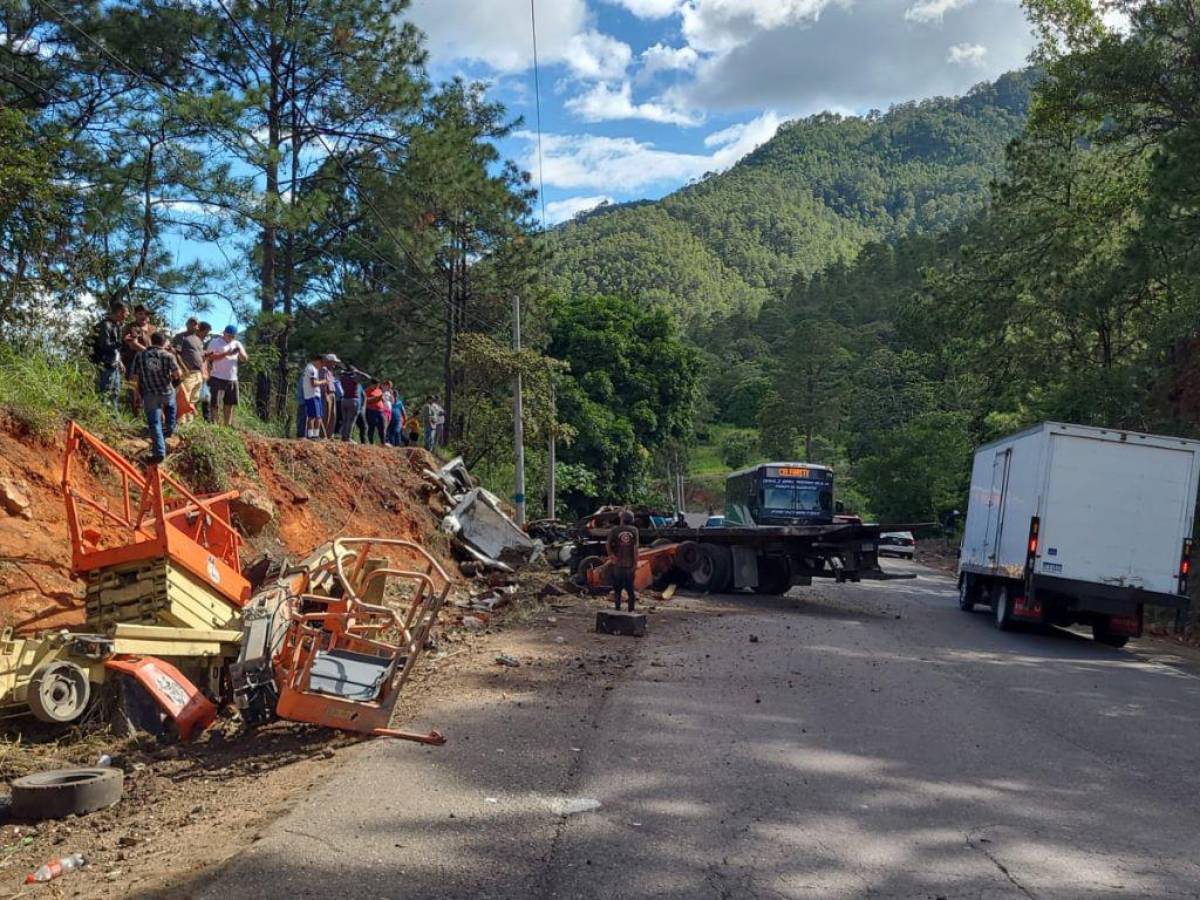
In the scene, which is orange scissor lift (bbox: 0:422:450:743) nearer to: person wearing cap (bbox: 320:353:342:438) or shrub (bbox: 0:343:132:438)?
shrub (bbox: 0:343:132:438)

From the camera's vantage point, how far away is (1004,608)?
54.5ft

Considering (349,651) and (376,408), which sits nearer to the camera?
(349,651)

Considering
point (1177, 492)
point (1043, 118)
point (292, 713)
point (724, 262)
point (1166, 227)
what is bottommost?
point (292, 713)

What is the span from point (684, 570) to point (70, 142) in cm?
1352

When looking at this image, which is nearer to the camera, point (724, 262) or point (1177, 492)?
point (1177, 492)

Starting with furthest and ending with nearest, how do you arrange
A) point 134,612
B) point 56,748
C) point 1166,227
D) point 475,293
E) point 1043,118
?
point 475,293 < point 1043,118 < point 1166,227 < point 134,612 < point 56,748

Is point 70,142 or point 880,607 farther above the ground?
point 70,142

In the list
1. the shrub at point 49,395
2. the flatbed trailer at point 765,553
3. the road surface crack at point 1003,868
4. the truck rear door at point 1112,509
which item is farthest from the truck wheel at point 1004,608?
the shrub at point 49,395

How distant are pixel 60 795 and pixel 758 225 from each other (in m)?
164

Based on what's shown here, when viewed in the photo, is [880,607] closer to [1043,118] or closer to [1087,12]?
[1043,118]

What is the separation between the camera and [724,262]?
152750mm

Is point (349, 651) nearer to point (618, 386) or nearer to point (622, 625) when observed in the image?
point (622, 625)

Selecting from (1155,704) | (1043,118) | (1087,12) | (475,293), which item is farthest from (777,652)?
(475,293)

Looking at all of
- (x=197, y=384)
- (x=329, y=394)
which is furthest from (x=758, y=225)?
(x=197, y=384)
